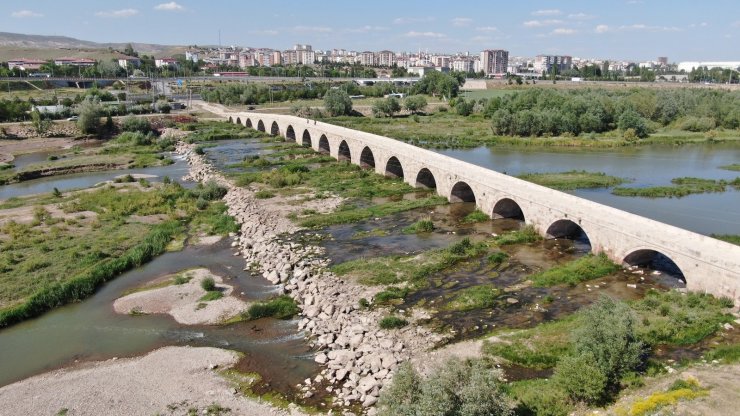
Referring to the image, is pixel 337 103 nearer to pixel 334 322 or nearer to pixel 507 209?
pixel 507 209

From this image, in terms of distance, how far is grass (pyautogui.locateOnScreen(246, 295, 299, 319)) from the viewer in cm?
1708

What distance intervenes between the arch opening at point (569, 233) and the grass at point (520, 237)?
2.09 ft

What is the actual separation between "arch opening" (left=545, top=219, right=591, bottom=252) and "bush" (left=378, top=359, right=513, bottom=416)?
13.5 meters

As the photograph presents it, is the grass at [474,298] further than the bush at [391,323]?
Yes

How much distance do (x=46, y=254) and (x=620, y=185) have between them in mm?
33140

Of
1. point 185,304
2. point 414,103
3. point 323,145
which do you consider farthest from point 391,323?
point 414,103

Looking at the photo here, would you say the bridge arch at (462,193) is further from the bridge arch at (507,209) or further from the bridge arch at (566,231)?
the bridge arch at (566,231)

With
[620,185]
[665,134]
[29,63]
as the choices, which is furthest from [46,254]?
[29,63]

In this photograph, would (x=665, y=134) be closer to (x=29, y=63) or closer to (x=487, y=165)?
(x=487, y=165)

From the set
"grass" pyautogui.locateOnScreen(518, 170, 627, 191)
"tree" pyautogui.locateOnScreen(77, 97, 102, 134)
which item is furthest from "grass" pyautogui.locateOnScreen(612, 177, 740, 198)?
"tree" pyautogui.locateOnScreen(77, 97, 102, 134)

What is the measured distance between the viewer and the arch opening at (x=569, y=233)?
867 inches

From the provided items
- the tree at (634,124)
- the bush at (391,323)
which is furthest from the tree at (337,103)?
the bush at (391,323)

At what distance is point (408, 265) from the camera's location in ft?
66.2

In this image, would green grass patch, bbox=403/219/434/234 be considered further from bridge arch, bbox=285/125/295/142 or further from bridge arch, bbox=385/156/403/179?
bridge arch, bbox=285/125/295/142
